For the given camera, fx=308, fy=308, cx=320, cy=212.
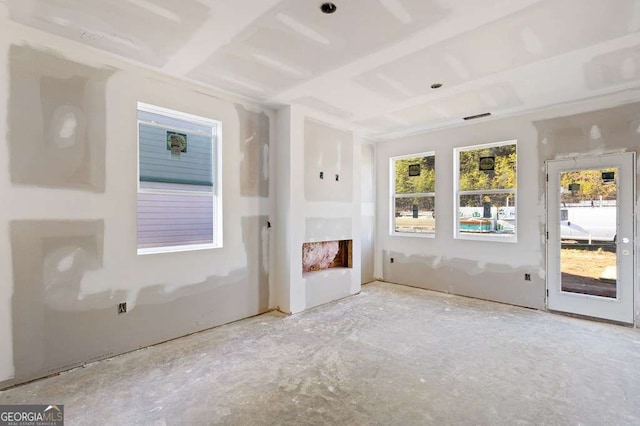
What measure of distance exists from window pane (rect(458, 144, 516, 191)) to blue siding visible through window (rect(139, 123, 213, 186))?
13.7 ft

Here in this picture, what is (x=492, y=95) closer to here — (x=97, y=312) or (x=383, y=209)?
(x=383, y=209)

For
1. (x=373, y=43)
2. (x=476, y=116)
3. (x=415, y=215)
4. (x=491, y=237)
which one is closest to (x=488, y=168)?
(x=476, y=116)

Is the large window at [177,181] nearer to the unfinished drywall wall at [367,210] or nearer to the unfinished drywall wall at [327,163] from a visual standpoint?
the unfinished drywall wall at [327,163]

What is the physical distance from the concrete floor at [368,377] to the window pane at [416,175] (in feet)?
8.82

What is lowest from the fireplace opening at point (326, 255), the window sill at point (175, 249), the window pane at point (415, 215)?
the fireplace opening at point (326, 255)

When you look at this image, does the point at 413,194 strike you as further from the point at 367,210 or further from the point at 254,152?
the point at 254,152

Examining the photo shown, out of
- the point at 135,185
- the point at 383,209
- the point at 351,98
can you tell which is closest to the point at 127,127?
the point at 135,185

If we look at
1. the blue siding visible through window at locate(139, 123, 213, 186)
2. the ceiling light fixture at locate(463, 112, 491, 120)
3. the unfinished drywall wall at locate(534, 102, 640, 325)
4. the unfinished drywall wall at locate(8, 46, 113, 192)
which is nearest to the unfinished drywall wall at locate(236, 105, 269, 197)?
the blue siding visible through window at locate(139, 123, 213, 186)

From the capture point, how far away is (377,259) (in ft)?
21.3

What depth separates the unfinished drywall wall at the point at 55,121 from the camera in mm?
2555

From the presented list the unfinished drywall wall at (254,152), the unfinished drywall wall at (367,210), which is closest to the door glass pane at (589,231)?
the unfinished drywall wall at (367,210)

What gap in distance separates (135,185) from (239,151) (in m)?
1.32

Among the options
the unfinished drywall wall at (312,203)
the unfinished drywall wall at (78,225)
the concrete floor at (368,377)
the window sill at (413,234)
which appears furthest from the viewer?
the window sill at (413,234)

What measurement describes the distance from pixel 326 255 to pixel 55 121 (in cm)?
381
